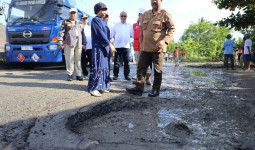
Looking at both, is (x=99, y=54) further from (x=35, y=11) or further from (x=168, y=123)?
(x=35, y=11)

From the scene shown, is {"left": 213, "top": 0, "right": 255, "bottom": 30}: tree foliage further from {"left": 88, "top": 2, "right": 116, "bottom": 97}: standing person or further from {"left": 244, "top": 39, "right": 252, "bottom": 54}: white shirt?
{"left": 88, "top": 2, "right": 116, "bottom": 97}: standing person

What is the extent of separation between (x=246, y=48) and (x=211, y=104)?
23.3ft

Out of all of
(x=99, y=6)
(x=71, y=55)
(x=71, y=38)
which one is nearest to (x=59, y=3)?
(x=71, y=38)

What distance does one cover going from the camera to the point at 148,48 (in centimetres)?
368

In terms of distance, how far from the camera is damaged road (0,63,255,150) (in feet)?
6.09

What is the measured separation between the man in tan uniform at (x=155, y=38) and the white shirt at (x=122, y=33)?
5.26ft

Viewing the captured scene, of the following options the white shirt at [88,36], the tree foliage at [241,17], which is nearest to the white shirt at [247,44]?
the tree foliage at [241,17]

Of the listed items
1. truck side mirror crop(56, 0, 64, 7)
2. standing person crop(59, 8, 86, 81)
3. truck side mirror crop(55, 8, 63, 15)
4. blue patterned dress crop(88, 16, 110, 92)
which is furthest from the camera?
truck side mirror crop(55, 8, 63, 15)

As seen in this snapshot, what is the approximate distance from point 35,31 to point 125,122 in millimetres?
6908

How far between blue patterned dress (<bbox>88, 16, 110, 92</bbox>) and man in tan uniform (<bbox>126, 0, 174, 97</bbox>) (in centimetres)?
60

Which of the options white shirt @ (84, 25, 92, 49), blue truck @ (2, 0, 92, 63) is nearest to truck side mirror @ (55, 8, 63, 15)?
blue truck @ (2, 0, 92, 63)

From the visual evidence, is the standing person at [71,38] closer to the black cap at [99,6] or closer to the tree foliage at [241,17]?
the black cap at [99,6]

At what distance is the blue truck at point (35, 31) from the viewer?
8000 millimetres

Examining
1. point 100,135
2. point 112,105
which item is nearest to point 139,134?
point 100,135
